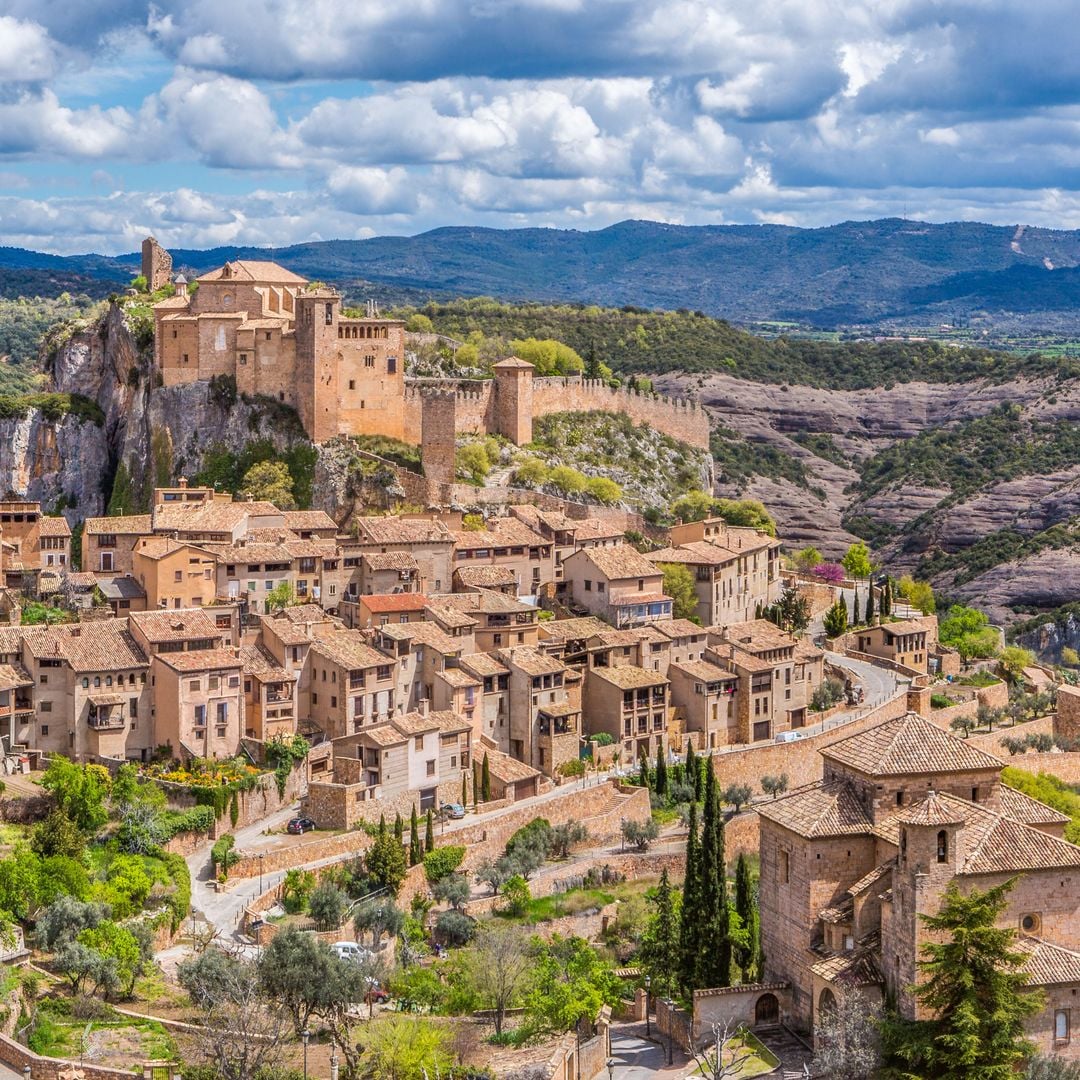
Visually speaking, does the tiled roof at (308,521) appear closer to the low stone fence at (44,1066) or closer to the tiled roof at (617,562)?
the tiled roof at (617,562)

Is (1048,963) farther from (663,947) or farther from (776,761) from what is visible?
(776,761)

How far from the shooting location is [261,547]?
192 feet

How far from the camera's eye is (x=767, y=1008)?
3541cm

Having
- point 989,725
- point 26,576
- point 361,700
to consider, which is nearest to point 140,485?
point 26,576

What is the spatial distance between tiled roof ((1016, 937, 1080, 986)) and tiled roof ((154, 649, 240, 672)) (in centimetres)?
2338

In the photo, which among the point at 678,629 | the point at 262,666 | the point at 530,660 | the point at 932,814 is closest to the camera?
the point at 932,814

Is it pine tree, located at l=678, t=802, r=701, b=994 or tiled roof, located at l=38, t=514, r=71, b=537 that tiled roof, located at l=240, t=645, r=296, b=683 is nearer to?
tiled roof, located at l=38, t=514, r=71, b=537

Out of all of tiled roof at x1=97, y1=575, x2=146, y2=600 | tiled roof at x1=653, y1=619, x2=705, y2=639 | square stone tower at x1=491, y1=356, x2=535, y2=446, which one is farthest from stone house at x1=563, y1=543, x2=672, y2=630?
square stone tower at x1=491, y1=356, x2=535, y2=446

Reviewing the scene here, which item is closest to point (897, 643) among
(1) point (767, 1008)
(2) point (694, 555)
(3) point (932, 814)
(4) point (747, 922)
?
(2) point (694, 555)

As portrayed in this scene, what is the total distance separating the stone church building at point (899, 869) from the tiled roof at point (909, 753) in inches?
1.0

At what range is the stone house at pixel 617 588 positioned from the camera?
202 ft

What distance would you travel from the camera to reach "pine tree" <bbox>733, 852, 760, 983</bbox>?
37.6 m

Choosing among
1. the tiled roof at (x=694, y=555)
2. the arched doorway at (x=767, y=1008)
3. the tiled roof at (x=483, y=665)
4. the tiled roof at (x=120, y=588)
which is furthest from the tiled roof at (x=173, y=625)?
the arched doorway at (x=767, y=1008)

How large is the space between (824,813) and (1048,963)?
480 cm
